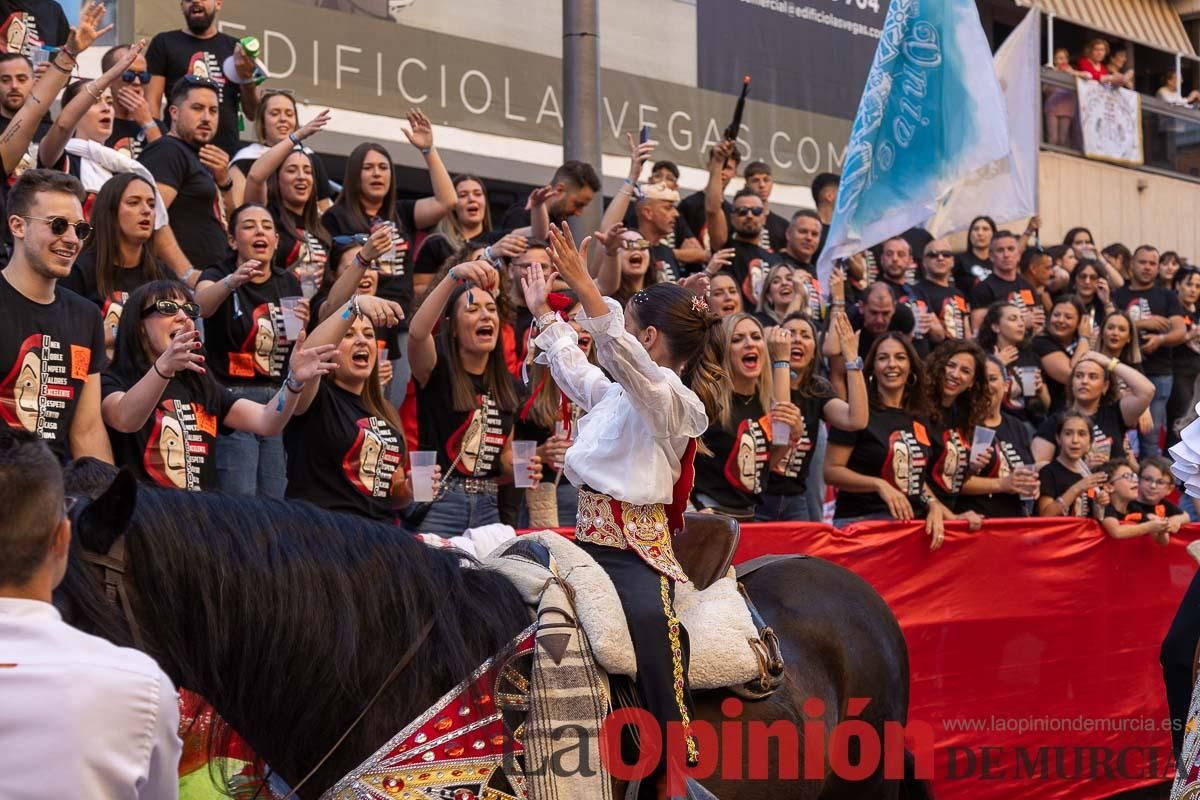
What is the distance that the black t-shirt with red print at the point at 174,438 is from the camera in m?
5.84

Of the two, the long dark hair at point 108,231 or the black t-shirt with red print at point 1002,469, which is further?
the black t-shirt with red print at point 1002,469

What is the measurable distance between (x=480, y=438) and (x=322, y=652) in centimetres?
373

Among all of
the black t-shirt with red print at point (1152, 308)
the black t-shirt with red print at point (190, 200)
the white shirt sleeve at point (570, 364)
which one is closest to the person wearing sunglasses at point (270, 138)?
the black t-shirt with red print at point (190, 200)

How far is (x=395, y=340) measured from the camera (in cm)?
838

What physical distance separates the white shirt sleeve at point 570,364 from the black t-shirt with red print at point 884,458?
4.12 m

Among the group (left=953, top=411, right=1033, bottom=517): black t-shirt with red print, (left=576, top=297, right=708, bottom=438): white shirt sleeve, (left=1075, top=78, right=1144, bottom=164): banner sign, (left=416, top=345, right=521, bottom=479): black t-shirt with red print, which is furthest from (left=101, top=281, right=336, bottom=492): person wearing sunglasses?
(left=1075, top=78, right=1144, bottom=164): banner sign

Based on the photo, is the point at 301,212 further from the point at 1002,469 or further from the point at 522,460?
the point at 1002,469

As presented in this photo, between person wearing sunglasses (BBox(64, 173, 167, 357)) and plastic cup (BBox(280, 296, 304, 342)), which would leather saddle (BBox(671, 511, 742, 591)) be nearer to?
plastic cup (BBox(280, 296, 304, 342))

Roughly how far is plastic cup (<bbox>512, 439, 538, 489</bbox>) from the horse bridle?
387cm

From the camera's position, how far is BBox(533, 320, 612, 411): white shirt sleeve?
4594 mm

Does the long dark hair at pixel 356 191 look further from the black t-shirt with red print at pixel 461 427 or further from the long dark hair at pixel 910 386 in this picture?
the long dark hair at pixel 910 386

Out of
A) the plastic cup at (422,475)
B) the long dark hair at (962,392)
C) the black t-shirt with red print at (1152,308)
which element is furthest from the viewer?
the black t-shirt with red print at (1152,308)

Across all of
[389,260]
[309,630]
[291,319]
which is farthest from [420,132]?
[309,630]

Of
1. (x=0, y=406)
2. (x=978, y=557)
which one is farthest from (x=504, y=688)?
(x=978, y=557)
